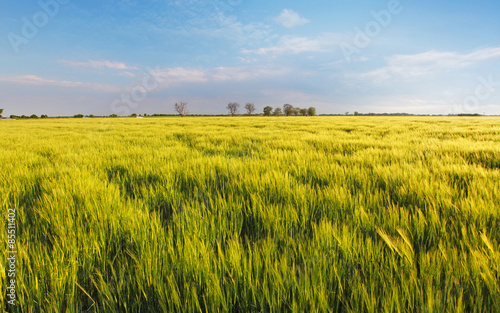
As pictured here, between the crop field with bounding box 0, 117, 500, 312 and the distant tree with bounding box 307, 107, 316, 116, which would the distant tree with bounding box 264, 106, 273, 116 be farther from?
the crop field with bounding box 0, 117, 500, 312

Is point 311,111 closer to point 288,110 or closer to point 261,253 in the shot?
point 288,110

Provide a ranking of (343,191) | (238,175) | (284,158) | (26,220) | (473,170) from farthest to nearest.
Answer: (284,158) → (238,175) → (473,170) → (343,191) → (26,220)

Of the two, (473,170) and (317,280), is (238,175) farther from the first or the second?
(473,170)

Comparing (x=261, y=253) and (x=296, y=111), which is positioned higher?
(x=296, y=111)

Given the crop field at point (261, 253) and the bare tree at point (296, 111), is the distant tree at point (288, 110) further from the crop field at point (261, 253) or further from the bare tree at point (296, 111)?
the crop field at point (261, 253)

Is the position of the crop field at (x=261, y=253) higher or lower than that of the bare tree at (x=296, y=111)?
lower

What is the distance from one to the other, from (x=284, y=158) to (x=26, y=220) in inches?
97.8

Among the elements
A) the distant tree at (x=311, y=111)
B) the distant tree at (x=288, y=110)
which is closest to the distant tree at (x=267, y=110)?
the distant tree at (x=288, y=110)

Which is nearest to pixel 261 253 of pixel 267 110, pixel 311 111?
pixel 267 110

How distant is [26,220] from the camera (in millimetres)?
1293

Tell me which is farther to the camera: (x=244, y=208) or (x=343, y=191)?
(x=343, y=191)

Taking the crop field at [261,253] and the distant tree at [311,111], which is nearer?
the crop field at [261,253]

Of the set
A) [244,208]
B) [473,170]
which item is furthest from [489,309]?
[473,170]

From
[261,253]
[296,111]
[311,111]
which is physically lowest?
[261,253]
